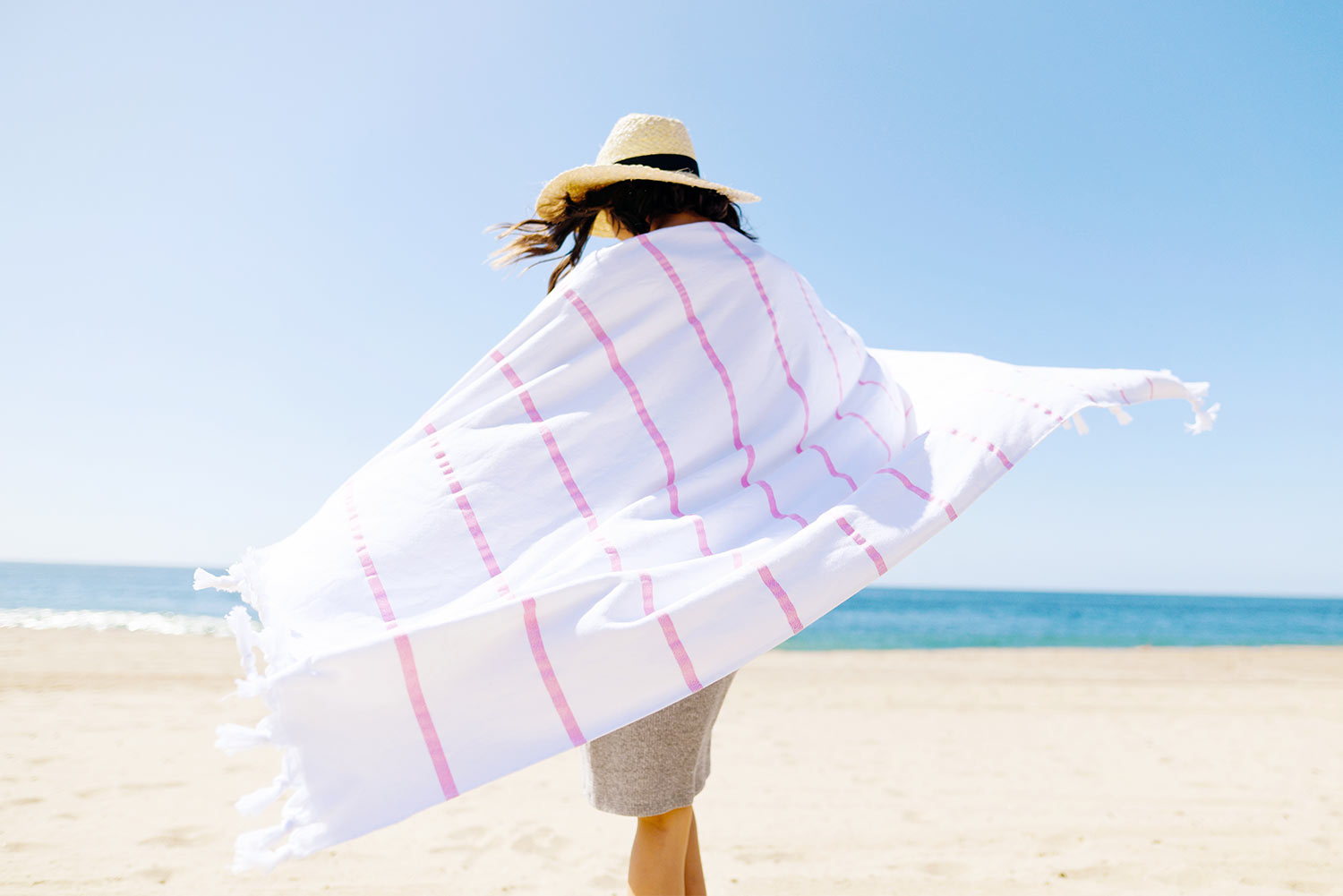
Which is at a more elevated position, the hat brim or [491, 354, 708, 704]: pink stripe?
the hat brim

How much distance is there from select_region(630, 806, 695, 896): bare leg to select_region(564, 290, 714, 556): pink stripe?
58cm

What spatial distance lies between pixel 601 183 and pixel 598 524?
2.65 feet

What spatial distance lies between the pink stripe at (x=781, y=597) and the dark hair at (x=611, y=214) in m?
0.84

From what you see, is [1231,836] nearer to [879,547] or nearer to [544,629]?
[879,547]

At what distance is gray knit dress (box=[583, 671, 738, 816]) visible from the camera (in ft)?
4.46

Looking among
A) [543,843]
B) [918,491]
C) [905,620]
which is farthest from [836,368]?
[905,620]

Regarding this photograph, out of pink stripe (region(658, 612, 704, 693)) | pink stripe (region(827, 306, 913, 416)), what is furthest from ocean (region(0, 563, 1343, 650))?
pink stripe (region(658, 612, 704, 693))

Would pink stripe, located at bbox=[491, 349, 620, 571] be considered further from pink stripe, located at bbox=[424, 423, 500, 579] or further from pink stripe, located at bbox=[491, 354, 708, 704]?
pink stripe, located at bbox=[424, 423, 500, 579]

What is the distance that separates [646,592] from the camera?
1.14 meters

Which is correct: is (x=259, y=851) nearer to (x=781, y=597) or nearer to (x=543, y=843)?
(x=781, y=597)

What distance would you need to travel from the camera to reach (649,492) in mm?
1337

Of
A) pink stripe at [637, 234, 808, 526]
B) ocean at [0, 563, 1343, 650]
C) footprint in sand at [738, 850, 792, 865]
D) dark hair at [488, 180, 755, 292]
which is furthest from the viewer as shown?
ocean at [0, 563, 1343, 650]

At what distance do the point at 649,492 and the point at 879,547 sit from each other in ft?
1.30

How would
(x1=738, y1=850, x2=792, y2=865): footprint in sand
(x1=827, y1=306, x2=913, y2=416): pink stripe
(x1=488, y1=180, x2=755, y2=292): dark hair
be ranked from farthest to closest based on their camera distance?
(x1=738, y1=850, x2=792, y2=865): footprint in sand → (x1=827, y1=306, x2=913, y2=416): pink stripe → (x1=488, y1=180, x2=755, y2=292): dark hair
